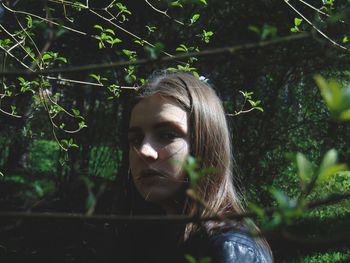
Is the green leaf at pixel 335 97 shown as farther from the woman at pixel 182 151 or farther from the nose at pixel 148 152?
the nose at pixel 148 152

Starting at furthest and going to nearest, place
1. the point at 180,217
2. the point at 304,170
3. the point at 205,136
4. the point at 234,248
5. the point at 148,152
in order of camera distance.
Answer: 1. the point at 205,136
2. the point at 148,152
3. the point at 234,248
4. the point at 304,170
5. the point at 180,217

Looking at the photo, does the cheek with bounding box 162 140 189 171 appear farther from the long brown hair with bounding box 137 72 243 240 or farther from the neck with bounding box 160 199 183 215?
the neck with bounding box 160 199 183 215

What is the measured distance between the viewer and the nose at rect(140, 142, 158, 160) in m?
1.87

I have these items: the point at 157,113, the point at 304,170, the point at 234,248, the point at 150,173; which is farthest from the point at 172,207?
the point at 304,170

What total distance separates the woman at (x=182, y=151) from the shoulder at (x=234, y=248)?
0.08ft

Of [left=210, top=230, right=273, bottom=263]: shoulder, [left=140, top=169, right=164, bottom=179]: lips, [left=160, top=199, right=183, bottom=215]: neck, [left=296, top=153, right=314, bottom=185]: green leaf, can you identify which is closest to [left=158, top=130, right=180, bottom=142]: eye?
[left=140, top=169, right=164, bottom=179]: lips

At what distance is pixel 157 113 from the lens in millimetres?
2051

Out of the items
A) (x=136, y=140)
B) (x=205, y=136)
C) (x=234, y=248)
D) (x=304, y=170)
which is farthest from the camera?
(x=136, y=140)

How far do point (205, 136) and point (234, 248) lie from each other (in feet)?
2.03

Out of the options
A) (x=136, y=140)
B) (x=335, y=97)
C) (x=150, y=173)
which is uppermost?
(x=335, y=97)

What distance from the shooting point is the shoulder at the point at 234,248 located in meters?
1.46

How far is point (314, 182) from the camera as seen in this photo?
1.86ft

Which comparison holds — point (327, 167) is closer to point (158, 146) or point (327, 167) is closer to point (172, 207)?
point (158, 146)

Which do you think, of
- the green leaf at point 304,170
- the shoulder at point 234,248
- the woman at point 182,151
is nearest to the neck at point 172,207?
the woman at point 182,151
